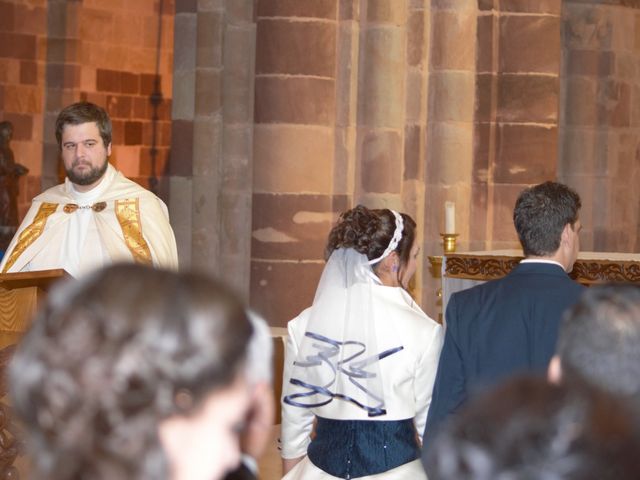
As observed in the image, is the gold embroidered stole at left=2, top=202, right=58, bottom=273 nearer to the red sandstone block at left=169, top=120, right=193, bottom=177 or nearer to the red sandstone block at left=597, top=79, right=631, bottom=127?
the red sandstone block at left=169, top=120, right=193, bottom=177

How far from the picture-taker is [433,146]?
1045 centimetres

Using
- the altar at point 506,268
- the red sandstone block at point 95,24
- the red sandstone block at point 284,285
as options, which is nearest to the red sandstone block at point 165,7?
the red sandstone block at point 95,24

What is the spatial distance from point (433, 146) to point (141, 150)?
6.65 m

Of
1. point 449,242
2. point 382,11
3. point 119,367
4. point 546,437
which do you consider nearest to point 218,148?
point 382,11

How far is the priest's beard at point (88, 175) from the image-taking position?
19.6 feet

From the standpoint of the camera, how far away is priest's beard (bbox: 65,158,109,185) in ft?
19.6

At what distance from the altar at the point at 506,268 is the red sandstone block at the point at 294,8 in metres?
2.69

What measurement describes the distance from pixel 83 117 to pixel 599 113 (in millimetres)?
8072

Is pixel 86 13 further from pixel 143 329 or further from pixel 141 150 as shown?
pixel 143 329

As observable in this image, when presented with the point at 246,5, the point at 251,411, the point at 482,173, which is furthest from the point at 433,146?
the point at 251,411

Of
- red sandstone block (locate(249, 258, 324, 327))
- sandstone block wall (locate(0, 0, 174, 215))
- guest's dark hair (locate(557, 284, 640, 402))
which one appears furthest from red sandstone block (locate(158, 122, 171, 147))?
guest's dark hair (locate(557, 284, 640, 402))

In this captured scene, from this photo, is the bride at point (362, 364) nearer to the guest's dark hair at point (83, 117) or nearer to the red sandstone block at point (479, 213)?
the guest's dark hair at point (83, 117)

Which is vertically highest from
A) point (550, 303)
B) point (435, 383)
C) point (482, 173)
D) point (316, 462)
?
point (482, 173)

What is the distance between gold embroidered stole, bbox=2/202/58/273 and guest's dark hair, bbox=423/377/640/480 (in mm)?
4950
